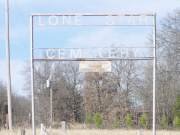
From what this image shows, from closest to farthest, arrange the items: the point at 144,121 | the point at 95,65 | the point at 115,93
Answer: the point at 95,65 < the point at 144,121 < the point at 115,93

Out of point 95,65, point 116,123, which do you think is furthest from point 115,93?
point 95,65

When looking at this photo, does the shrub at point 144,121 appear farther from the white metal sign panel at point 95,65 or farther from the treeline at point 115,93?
the white metal sign panel at point 95,65

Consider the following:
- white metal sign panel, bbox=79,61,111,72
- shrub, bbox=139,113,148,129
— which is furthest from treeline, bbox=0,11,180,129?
white metal sign panel, bbox=79,61,111,72

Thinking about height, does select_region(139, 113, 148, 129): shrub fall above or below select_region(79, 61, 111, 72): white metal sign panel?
below

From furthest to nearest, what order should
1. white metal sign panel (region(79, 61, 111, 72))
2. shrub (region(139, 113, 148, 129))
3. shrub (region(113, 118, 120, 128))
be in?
shrub (region(139, 113, 148, 129)) → shrub (region(113, 118, 120, 128)) → white metal sign panel (region(79, 61, 111, 72))

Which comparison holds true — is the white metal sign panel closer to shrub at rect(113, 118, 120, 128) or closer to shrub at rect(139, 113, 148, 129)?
shrub at rect(113, 118, 120, 128)

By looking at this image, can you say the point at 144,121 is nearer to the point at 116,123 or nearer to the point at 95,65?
the point at 116,123

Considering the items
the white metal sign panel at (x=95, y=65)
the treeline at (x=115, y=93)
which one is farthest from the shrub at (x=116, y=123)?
the white metal sign panel at (x=95, y=65)

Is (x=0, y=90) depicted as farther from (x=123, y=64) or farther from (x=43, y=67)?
(x=123, y=64)

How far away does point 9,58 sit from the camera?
1286 inches

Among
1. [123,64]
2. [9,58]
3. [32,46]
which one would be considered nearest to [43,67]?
[123,64]

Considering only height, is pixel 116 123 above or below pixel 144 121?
below

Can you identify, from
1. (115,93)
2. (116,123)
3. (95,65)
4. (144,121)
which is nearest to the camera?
(95,65)

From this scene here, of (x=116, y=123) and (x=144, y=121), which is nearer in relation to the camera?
(x=116, y=123)
